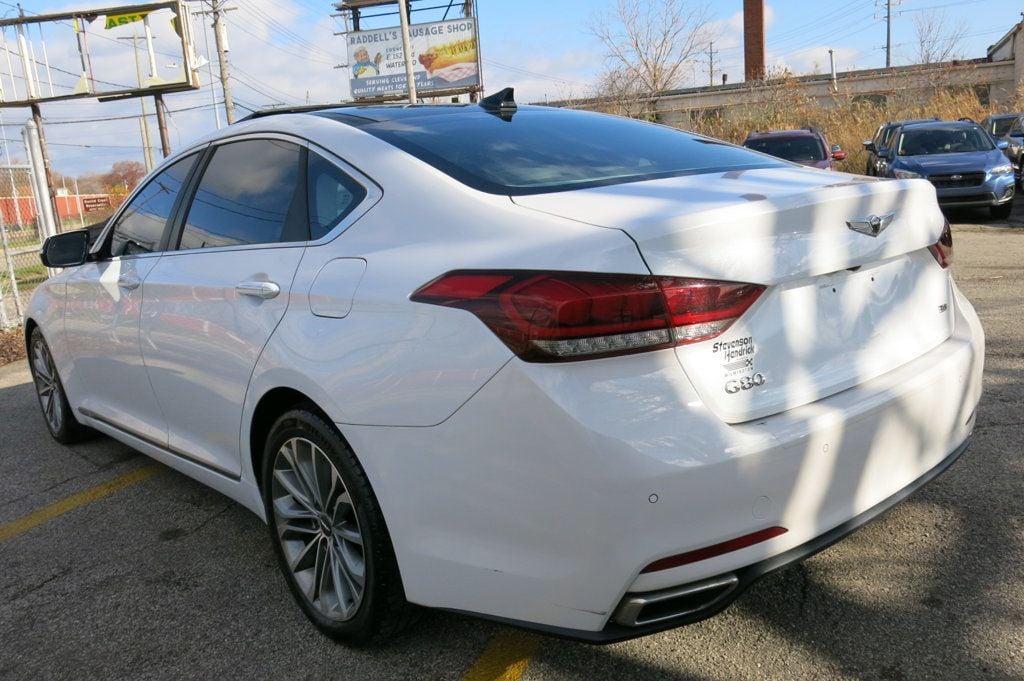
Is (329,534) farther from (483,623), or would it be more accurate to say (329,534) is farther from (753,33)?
(753,33)

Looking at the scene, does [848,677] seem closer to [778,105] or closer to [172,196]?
[172,196]

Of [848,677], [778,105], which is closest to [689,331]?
[848,677]

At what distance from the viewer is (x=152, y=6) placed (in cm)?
1978

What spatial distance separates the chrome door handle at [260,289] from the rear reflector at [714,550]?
4.81ft

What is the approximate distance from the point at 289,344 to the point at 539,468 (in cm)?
100

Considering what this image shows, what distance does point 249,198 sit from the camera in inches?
123

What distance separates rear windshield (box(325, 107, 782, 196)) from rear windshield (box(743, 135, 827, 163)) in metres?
12.4

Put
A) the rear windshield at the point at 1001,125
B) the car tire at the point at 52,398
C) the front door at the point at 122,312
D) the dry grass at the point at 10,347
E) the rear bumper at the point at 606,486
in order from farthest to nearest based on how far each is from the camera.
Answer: the rear windshield at the point at 1001,125 → the dry grass at the point at 10,347 → the car tire at the point at 52,398 → the front door at the point at 122,312 → the rear bumper at the point at 606,486

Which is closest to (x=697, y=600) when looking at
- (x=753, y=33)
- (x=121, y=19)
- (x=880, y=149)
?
(x=880, y=149)

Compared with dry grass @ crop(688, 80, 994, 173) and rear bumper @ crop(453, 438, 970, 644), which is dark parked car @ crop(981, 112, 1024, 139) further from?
rear bumper @ crop(453, 438, 970, 644)

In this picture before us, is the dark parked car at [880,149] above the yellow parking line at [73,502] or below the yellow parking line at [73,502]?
above

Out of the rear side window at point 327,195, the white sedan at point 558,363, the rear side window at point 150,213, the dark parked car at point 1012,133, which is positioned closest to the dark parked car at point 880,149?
the dark parked car at point 1012,133

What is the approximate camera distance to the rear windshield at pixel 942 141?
14211mm

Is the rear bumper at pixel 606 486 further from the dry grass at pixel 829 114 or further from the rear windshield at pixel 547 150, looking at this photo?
the dry grass at pixel 829 114
